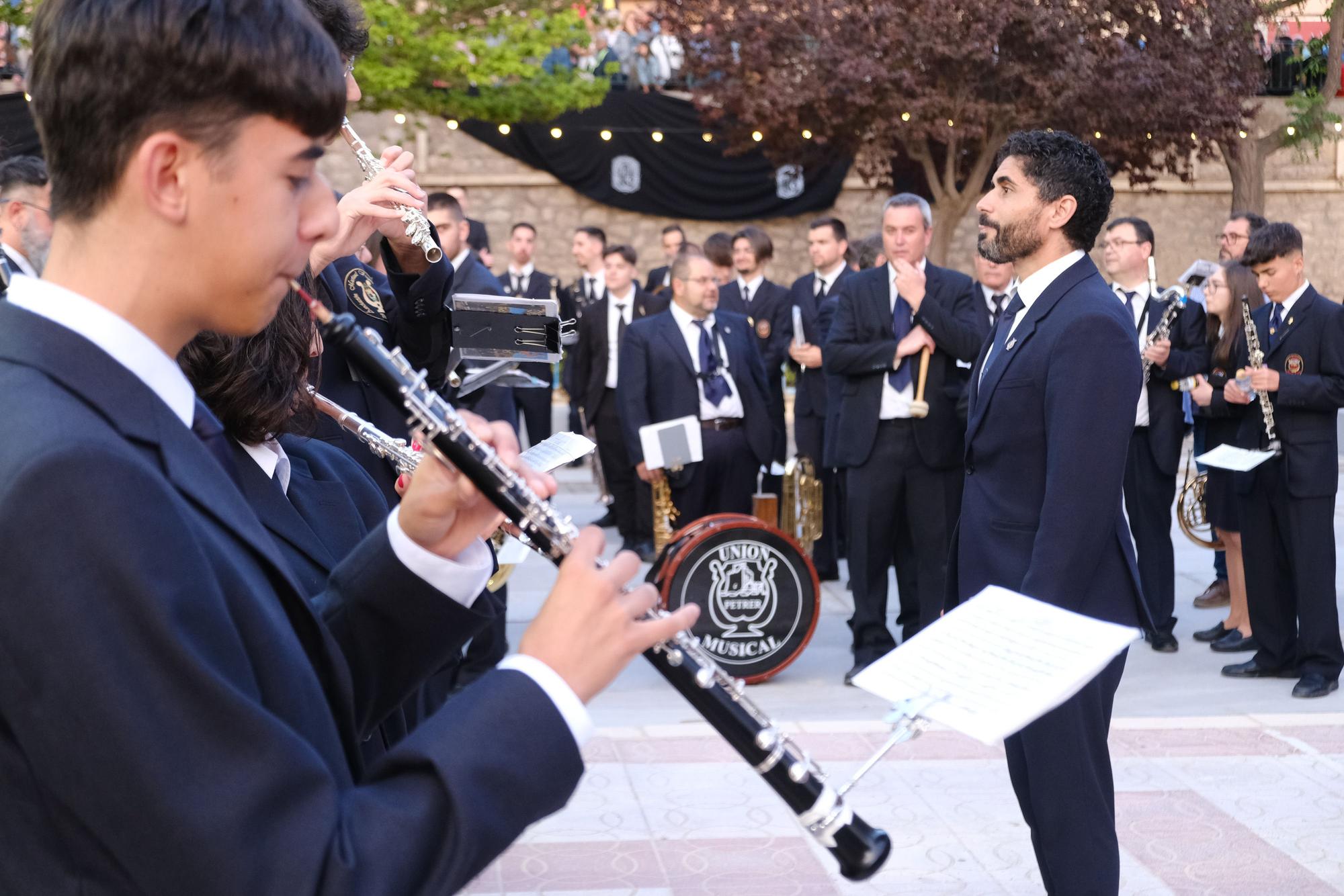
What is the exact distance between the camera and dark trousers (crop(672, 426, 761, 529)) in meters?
7.60

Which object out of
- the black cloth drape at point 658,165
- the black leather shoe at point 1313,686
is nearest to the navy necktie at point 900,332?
the black leather shoe at point 1313,686

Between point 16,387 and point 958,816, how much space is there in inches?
151

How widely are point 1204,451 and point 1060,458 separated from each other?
5020 millimetres

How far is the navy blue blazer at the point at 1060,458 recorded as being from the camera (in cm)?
328

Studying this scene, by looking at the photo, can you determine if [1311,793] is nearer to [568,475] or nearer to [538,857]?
[538,857]

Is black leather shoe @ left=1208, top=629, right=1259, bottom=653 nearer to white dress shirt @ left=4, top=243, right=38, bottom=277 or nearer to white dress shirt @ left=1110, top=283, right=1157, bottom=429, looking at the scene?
white dress shirt @ left=1110, top=283, right=1157, bottom=429

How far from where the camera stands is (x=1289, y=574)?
6.50 meters

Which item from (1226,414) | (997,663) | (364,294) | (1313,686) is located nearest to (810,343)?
(1226,414)

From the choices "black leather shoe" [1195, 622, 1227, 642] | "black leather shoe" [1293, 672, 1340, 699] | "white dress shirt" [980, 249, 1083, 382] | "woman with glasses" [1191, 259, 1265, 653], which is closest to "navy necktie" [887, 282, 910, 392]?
"woman with glasses" [1191, 259, 1265, 653]

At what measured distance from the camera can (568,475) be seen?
43.8ft

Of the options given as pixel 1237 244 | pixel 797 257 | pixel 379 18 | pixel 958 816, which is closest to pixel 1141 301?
pixel 1237 244

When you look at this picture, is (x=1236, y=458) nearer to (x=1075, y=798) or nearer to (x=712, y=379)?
(x=712, y=379)

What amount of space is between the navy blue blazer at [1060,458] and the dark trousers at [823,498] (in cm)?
524

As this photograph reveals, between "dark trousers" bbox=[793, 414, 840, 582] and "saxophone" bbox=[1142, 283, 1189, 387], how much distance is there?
90.4 inches
